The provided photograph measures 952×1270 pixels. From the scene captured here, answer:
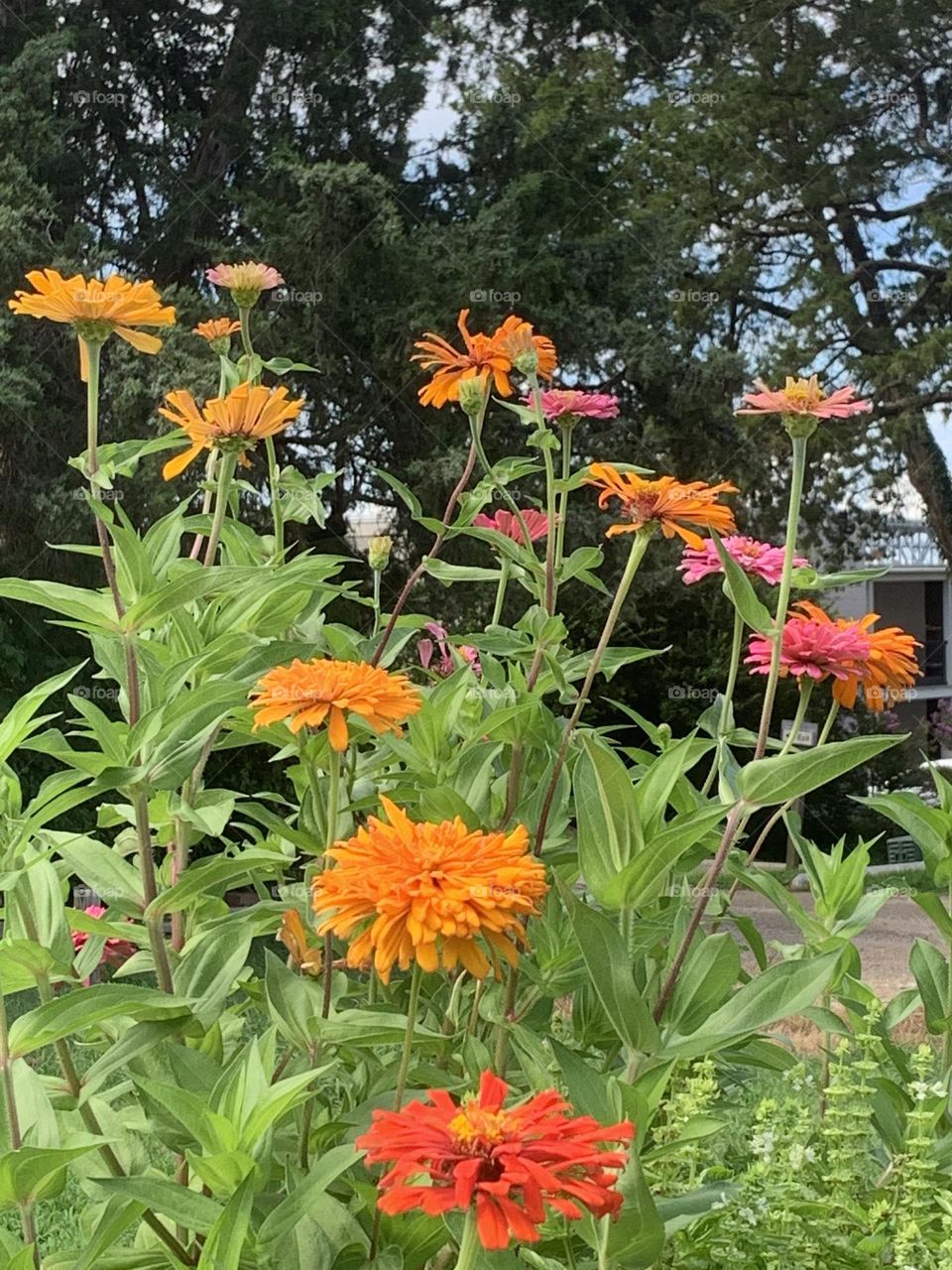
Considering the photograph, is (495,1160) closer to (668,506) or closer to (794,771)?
(794,771)

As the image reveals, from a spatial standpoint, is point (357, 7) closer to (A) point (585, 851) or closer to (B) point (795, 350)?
(B) point (795, 350)

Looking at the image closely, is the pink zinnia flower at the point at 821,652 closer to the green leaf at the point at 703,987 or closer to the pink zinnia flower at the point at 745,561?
the pink zinnia flower at the point at 745,561

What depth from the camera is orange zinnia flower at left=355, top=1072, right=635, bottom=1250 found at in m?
0.49

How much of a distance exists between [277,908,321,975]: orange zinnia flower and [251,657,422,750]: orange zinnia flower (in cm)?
21

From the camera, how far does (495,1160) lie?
51 cm

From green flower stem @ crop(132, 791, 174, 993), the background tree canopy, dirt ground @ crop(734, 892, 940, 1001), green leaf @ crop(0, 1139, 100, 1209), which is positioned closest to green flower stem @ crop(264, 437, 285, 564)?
green flower stem @ crop(132, 791, 174, 993)

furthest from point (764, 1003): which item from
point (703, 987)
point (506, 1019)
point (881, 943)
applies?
point (881, 943)

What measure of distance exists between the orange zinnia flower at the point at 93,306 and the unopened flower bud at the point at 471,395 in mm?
279

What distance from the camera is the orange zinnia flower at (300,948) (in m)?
0.95

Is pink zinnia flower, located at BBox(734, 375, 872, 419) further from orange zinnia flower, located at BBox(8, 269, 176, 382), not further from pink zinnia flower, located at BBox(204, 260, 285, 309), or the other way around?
pink zinnia flower, located at BBox(204, 260, 285, 309)

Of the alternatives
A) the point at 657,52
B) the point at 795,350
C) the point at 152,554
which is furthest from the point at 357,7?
the point at 152,554

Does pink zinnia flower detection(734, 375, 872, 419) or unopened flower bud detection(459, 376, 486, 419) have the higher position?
unopened flower bud detection(459, 376, 486, 419)

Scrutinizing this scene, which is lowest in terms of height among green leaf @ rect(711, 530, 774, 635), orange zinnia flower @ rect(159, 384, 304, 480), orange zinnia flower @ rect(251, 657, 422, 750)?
orange zinnia flower @ rect(251, 657, 422, 750)

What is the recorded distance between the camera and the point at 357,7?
6.22 m
